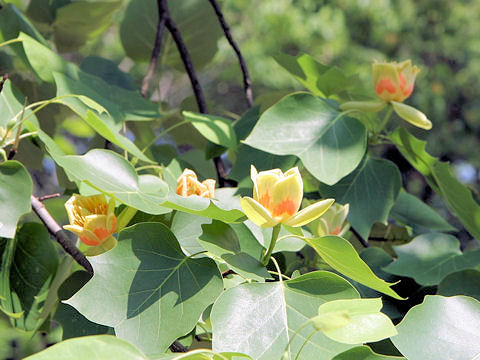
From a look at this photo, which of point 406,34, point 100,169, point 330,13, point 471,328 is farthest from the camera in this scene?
point 406,34

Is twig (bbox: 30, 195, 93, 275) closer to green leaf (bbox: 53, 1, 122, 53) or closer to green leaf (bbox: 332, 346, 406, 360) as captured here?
green leaf (bbox: 332, 346, 406, 360)

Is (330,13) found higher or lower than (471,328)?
lower

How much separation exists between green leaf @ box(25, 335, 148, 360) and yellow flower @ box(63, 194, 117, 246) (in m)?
0.24

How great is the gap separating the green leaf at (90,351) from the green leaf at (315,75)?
575 mm

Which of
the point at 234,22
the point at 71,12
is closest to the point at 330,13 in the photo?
the point at 234,22

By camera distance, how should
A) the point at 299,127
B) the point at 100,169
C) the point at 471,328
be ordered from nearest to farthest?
the point at 471,328 < the point at 100,169 < the point at 299,127

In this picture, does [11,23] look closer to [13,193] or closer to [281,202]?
[13,193]

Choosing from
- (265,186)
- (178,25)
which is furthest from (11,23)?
(265,186)

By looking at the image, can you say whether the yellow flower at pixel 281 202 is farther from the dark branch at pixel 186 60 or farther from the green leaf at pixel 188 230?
the dark branch at pixel 186 60

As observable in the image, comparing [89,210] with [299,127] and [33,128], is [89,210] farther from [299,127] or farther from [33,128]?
[299,127]

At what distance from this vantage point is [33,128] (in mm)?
625

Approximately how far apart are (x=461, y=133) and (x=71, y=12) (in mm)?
5340

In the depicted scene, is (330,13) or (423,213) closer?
(423,213)

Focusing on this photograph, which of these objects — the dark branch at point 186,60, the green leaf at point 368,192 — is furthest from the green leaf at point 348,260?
the dark branch at point 186,60
